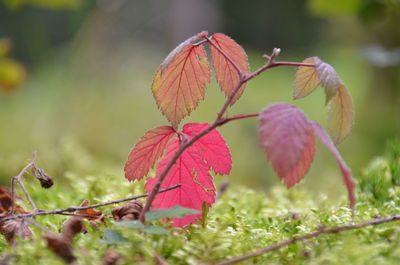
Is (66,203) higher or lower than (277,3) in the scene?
lower

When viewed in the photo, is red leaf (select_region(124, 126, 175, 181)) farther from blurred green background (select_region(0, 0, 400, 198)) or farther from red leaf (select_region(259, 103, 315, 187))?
blurred green background (select_region(0, 0, 400, 198))

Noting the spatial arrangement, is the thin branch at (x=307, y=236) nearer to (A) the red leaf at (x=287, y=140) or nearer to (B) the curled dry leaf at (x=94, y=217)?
(A) the red leaf at (x=287, y=140)

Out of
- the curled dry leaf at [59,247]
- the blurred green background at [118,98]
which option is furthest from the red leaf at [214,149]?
the blurred green background at [118,98]

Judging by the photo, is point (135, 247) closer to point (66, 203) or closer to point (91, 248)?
point (91, 248)

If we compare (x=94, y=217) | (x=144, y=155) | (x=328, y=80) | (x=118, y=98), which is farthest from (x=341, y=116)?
(x=118, y=98)

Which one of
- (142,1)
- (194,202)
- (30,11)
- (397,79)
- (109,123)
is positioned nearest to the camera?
(194,202)

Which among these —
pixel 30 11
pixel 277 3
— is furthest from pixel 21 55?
pixel 277 3

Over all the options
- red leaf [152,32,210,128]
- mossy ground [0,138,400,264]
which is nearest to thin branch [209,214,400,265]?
mossy ground [0,138,400,264]
